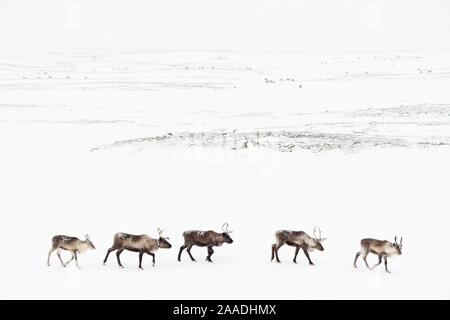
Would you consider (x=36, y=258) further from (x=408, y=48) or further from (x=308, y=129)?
(x=408, y=48)

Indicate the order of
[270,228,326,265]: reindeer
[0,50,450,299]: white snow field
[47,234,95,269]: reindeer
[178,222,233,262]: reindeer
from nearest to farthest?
[0,50,450,299]: white snow field, [47,234,95,269]: reindeer, [270,228,326,265]: reindeer, [178,222,233,262]: reindeer

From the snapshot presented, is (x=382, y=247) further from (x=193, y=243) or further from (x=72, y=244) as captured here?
(x=72, y=244)

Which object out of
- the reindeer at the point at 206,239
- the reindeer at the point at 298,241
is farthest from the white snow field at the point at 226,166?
the reindeer at the point at 298,241

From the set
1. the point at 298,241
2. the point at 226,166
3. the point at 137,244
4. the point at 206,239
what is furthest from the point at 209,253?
the point at 226,166

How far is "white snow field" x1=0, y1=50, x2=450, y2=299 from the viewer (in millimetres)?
14711

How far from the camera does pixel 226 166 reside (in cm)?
2233

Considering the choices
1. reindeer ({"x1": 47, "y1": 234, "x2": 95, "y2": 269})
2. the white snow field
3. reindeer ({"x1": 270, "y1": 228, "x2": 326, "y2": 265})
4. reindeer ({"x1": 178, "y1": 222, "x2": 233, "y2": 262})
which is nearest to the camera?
the white snow field

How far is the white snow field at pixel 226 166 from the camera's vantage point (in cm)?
1471

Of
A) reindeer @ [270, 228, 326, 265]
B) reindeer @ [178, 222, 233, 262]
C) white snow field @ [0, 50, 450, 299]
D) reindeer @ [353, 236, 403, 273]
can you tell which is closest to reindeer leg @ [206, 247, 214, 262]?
reindeer @ [178, 222, 233, 262]

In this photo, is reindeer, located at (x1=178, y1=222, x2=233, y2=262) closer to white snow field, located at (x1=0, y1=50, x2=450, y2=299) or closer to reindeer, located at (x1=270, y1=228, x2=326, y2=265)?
white snow field, located at (x1=0, y1=50, x2=450, y2=299)

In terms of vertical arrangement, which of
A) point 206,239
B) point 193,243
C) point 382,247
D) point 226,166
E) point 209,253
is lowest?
point 209,253

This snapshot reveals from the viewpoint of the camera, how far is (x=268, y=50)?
32.8 m

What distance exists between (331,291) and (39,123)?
18.4m

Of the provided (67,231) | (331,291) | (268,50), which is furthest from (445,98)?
(67,231)
